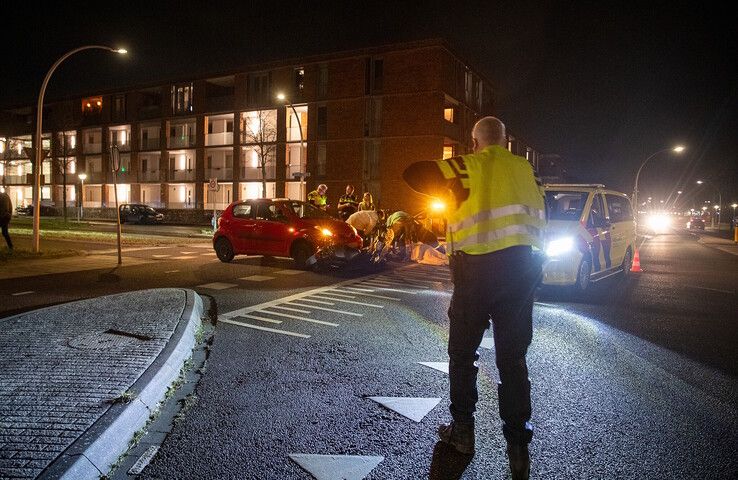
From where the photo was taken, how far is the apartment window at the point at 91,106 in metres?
53.4

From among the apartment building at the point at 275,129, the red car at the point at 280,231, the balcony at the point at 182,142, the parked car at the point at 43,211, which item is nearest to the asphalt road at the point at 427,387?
the red car at the point at 280,231

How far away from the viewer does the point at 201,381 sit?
4.59 meters

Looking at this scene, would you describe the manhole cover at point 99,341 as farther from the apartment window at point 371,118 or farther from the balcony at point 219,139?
the balcony at point 219,139

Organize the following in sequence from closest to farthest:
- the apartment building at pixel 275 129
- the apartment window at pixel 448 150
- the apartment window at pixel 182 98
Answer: the apartment building at pixel 275 129
the apartment window at pixel 448 150
the apartment window at pixel 182 98

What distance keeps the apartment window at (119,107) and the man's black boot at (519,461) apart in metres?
55.9

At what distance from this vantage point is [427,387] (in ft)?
14.7

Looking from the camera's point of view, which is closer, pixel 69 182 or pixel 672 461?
pixel 672 461

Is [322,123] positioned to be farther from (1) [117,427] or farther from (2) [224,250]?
(1) [117,427]

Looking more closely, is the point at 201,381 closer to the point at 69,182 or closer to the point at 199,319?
the point at 199,319

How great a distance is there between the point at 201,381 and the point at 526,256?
3017 millimetres

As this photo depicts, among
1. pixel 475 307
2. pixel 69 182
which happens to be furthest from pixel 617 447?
pixel 69 182

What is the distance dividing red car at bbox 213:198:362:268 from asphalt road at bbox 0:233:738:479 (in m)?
3.17

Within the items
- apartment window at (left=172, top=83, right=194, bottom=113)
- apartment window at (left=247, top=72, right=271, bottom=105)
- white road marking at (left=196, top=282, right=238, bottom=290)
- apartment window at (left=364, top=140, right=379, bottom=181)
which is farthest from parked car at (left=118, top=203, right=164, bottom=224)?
white road marking at (left=196, top=282, right=238, bottom=290)

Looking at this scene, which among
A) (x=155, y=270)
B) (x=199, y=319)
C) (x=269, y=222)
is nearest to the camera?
(x=199, y=319)
